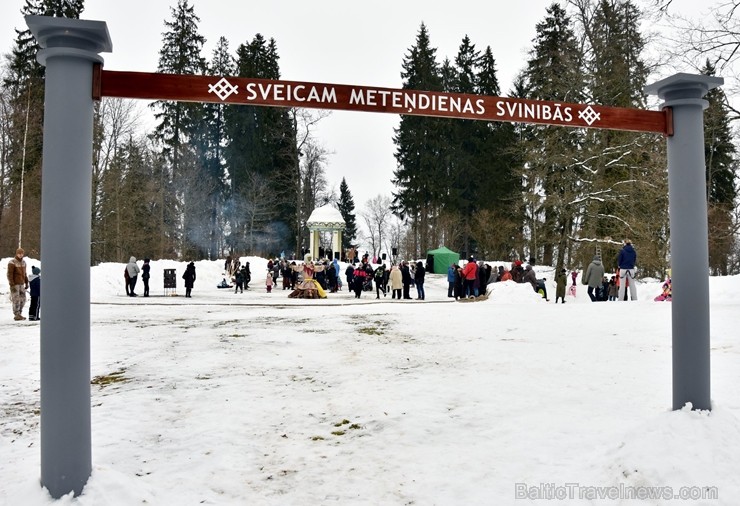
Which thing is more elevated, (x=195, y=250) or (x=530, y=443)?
(x=195, y=250)

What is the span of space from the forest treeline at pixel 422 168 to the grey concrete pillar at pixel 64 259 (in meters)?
17.2

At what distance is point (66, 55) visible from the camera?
10.2 feet

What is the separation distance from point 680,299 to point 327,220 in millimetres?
32686

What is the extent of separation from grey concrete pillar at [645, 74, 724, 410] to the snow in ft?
0.93

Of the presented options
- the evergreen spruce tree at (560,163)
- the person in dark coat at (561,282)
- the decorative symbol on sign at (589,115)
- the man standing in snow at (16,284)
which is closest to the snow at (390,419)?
the decorative symbol on sign at (589,115)

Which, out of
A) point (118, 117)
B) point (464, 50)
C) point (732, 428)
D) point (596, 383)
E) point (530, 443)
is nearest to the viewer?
point (732, 428)

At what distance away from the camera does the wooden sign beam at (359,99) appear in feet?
11.1

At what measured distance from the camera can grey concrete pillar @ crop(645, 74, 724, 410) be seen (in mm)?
3977

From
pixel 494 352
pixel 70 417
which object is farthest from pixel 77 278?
pixel 494 352

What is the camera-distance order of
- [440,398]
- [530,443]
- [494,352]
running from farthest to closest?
[494,352]
[440,398]
[530,443]

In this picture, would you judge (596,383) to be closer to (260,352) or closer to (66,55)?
(260,352)

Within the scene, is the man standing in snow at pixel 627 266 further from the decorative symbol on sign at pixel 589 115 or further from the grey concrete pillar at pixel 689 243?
the decorative symbol on sign at pixel 589 115

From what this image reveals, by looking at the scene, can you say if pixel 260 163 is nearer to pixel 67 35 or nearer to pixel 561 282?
pixel 561 282

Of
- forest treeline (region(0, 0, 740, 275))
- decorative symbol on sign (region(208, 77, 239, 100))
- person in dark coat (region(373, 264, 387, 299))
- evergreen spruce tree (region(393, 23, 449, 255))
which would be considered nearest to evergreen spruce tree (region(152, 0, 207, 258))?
forest treeline (region(0, 0, 740, 275))
